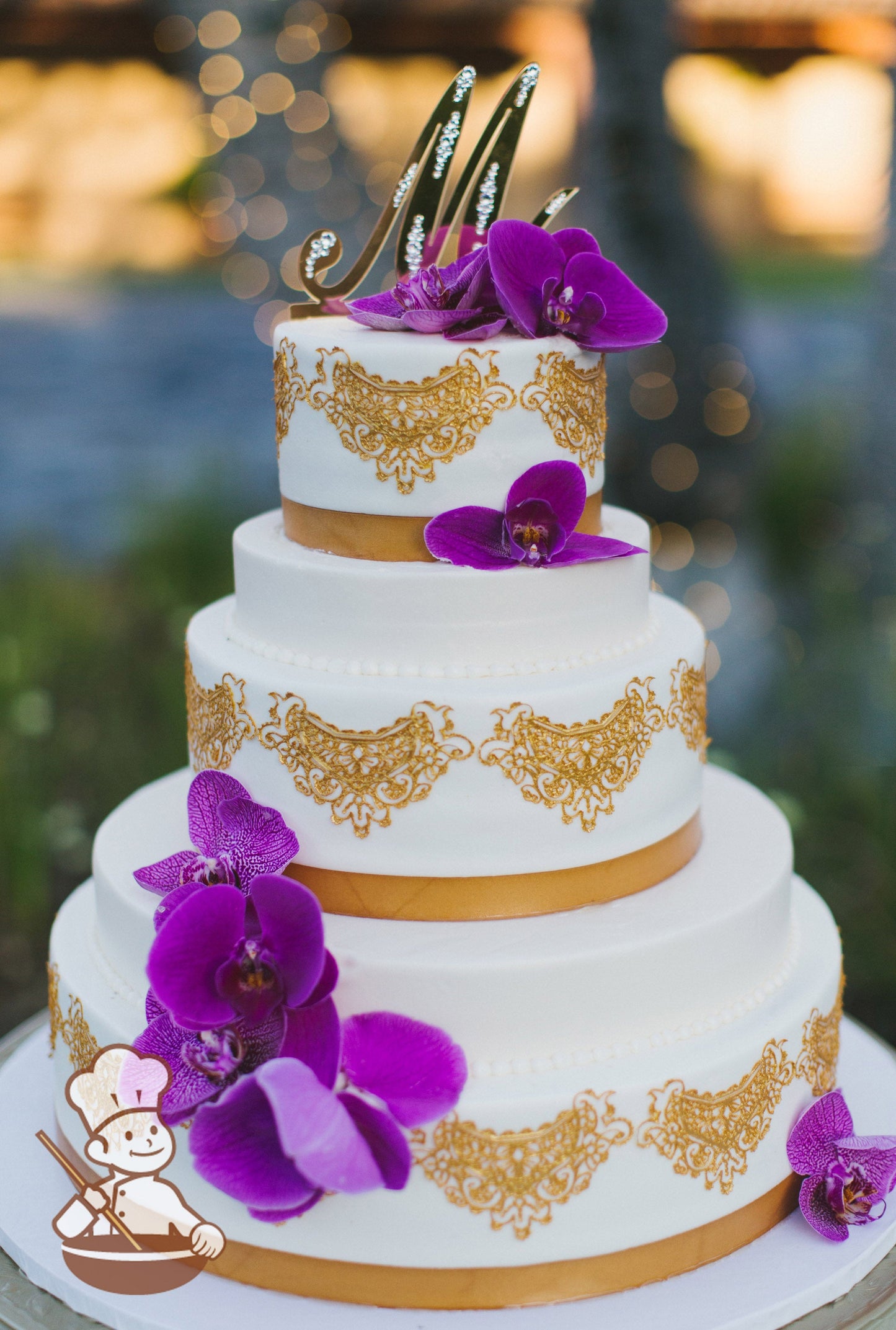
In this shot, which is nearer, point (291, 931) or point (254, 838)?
point (291, 931)

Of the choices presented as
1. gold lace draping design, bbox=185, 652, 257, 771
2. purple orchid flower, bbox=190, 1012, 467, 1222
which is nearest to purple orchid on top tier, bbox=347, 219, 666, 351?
gold lace draping design, bbox=185, 652, 257, 771

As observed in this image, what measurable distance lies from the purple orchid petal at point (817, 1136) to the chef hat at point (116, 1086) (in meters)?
1.22

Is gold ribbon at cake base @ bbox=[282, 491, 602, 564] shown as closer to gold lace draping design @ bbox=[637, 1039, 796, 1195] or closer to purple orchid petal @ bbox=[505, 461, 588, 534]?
purple orchid petal @ bbox=[505, 461, 588, 534]

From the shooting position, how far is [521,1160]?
2049mm

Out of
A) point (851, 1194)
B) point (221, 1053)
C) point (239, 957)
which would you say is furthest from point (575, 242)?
point (851, 1194)

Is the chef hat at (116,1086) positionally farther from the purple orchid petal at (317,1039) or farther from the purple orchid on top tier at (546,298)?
the purple orchid on top tier at (546,298)

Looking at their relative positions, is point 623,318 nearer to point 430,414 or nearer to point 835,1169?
point 430,414

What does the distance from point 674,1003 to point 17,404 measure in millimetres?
8875

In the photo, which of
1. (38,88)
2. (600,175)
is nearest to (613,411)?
(600,175)

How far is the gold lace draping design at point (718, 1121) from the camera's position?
6.98ft

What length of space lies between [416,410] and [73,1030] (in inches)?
56.1

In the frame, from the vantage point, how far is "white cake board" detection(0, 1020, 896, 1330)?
2.08 metres

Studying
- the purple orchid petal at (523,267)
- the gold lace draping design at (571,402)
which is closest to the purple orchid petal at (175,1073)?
the gold lace draping design at (571,402)

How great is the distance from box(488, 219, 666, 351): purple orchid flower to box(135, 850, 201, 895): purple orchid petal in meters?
1.14
